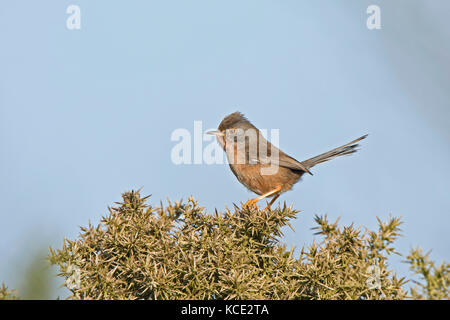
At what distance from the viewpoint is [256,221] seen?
92.7 inches

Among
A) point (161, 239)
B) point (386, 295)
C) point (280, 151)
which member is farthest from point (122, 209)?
point (280, 151)

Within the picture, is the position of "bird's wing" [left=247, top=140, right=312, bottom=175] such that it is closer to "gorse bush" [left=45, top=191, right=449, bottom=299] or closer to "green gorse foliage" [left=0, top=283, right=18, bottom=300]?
"gorse bush" [left=45, top=191, right=449, bottom=299]

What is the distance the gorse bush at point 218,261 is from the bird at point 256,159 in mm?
1425

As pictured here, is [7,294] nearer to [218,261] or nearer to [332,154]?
[218,261]

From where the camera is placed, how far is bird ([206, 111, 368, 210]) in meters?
3.86

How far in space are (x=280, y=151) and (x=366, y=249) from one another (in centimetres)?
198

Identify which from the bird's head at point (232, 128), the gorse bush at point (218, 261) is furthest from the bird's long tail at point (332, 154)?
the gorse bush at point (218, 261)

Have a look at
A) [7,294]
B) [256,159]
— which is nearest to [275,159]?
[256,159]

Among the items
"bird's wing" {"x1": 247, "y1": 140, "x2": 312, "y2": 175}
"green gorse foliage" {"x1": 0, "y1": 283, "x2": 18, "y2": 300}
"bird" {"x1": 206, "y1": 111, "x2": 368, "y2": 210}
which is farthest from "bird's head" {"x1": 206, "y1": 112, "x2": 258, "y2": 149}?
"green gorse foliage" {"x1": 0, "y1": 283, "x2": 18, "y2": 300}

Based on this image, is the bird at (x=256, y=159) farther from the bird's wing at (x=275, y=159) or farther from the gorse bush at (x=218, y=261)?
the gorse bush at (x=218, y=261)

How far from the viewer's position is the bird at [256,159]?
3863mm

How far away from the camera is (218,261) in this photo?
2.08 meters
